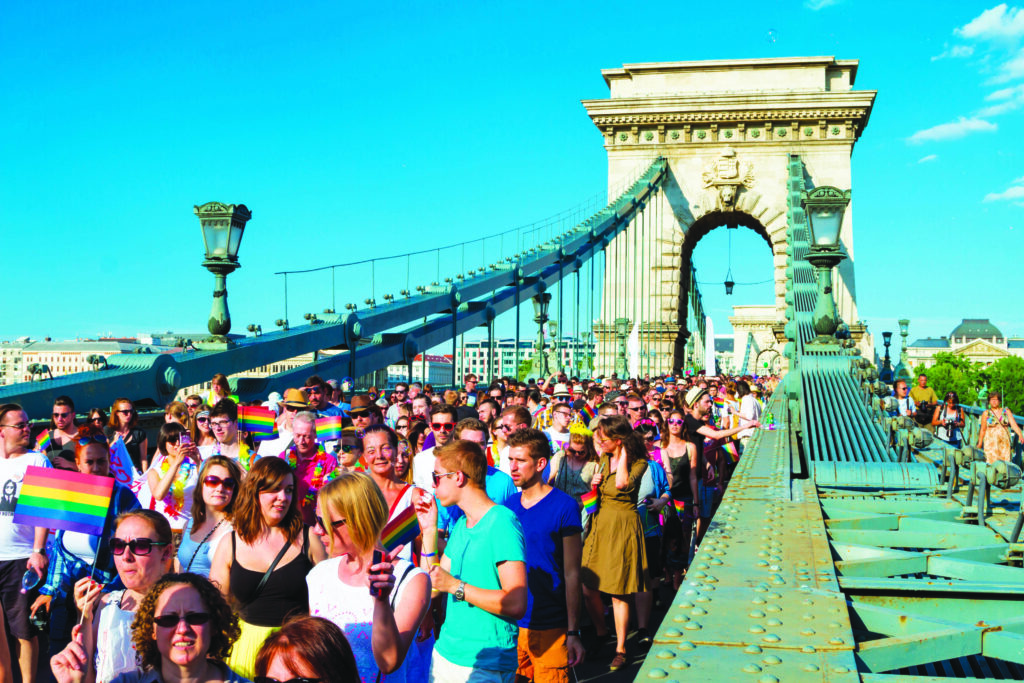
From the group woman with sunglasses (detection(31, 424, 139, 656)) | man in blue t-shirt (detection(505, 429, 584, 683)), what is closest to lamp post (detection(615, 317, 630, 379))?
man in blue t-shirt (detection(505, 429, 584, 683))

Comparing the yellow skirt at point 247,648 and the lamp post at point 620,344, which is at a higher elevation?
the lamp post at point 620,344

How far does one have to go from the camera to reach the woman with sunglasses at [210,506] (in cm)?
402

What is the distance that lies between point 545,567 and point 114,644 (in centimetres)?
188

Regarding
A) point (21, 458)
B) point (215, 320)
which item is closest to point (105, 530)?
point (21, 458)

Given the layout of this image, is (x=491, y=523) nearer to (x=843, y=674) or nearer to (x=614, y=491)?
(x=843, y=674)

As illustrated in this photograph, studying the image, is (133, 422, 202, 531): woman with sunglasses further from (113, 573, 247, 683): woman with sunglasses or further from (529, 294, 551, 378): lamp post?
(529, 294, 551, 378): lamp post

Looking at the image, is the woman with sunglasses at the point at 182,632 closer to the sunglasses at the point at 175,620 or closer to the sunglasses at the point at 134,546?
the sunglasses at the point at 175,620

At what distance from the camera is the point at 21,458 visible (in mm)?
5152

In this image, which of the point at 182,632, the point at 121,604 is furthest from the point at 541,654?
the point at 182,632

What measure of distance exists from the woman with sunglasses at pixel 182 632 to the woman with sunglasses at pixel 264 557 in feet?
2.16

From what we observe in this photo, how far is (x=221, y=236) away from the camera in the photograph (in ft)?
31.0

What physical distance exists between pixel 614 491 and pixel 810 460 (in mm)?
1252

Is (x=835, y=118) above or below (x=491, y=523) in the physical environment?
above

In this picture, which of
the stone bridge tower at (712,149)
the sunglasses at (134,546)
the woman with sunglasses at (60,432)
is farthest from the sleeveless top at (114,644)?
the stone bridge tower at (712,149)
